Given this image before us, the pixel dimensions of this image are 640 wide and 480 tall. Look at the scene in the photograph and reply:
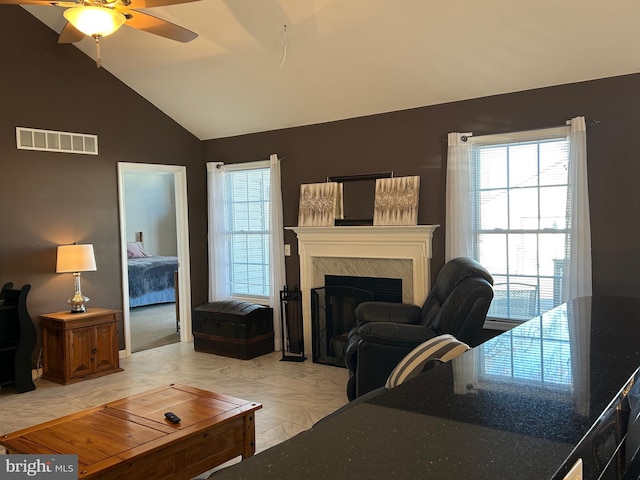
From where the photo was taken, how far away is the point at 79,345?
500 centimetres

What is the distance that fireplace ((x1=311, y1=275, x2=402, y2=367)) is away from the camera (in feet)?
17.3

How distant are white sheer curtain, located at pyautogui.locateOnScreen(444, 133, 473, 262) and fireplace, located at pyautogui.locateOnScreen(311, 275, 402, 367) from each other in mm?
809

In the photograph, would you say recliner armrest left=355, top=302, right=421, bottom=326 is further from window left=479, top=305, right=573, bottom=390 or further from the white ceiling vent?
the white ceiling vent

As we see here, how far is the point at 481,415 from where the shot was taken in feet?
3.25

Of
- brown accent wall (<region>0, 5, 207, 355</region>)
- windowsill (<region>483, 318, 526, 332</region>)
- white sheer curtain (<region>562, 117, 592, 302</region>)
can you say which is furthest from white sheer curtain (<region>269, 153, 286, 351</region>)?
white sheer curtain (<region>562, 117, 592, 302</region>)

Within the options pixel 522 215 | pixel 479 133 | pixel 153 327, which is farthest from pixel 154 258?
pixel 522 215

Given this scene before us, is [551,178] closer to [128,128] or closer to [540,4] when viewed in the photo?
[540,4]

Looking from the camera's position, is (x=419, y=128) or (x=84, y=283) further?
(x=84, y=283)

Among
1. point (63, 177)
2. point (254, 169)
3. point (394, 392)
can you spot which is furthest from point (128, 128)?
point (394, 392)

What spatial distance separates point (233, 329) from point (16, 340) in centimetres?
197

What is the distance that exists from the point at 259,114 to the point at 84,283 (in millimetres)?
2472

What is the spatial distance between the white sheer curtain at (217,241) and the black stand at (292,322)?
888 millimetres

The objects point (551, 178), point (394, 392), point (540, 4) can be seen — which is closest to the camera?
point (394, 392)

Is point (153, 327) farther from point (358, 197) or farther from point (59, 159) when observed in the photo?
point (358, 197)
